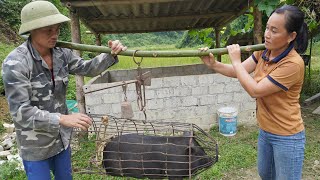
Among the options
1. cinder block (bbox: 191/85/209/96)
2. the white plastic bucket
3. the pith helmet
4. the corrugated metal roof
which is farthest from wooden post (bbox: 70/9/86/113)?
the pith helmet

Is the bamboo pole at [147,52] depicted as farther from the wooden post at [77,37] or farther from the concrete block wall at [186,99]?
the concrete block wall at [186,99]

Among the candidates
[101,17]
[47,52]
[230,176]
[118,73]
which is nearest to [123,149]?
[47,52]

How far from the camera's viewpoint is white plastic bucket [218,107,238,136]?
494cm

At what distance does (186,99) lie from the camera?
5094 mm

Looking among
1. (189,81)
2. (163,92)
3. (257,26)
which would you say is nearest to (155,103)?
(163,92)

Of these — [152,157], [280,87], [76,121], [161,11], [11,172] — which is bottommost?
[11,172]

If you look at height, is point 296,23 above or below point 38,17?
below

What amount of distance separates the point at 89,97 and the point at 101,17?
1550 mm

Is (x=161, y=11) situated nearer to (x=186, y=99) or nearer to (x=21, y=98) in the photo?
(x=186, y=99)

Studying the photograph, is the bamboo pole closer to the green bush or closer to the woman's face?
the woman's face

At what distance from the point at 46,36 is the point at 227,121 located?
11.7ft

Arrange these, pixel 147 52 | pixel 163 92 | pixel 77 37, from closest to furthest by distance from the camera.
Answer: pixel 147 52
pixel 77 37
pixel 163 92

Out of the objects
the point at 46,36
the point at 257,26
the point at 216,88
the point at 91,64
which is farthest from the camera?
the point at 216,88

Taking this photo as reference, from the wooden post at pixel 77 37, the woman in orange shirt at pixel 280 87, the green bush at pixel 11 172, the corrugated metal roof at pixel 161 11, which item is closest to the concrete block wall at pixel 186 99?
the wooden post at pixel 77 37
